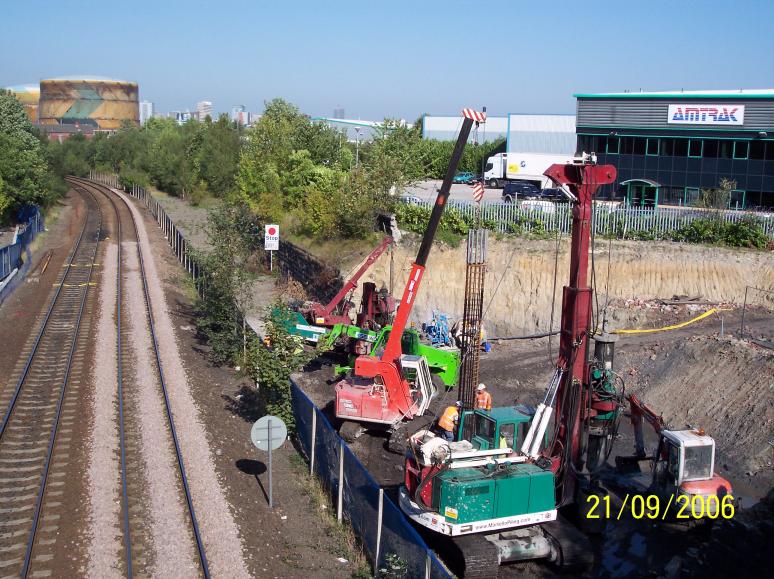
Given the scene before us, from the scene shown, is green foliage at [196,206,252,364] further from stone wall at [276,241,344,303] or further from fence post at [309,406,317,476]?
fence post at [309,406,317,476]

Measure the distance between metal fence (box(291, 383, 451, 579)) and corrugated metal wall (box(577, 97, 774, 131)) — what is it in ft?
107

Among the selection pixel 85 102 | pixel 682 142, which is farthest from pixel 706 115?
pixel 85 102

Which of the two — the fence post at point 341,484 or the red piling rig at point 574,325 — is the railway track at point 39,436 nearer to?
the fence post at point 341,484

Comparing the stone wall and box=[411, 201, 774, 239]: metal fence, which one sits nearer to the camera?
the stone wall

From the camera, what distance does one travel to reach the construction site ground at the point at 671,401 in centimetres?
1505

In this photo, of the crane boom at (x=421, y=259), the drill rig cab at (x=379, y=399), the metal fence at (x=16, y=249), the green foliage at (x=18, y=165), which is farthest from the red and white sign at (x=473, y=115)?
the green foliage at (x=18, y=165)

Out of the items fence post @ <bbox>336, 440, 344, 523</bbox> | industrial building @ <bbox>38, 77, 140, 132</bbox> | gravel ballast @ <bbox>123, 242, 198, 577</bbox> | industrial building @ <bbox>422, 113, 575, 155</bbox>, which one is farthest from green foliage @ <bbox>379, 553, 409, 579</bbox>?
industrial building @ <bbox>38, 77, 140, 132</bbox>

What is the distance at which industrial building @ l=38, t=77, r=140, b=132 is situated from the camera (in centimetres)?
14609

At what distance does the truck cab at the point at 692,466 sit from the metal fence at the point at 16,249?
27891 millimetres

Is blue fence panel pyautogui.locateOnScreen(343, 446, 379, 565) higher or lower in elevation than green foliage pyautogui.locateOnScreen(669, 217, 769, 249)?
lower

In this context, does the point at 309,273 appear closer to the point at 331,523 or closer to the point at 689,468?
the point at 331,523

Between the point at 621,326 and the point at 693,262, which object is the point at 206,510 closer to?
the point at 621,326

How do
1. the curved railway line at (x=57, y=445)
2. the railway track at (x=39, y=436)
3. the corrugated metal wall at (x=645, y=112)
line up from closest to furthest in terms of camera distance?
1. the curved railway line at (x=57, y=445)
2. the railway track at (x=39, y=436)
3. the corrugated metal wall at (x=645, y=112)

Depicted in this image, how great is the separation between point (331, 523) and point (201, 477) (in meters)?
3.13
